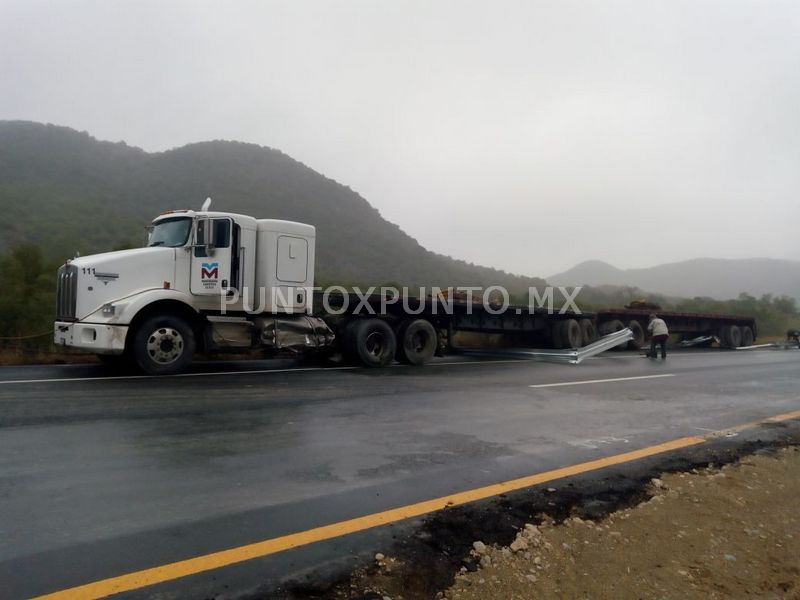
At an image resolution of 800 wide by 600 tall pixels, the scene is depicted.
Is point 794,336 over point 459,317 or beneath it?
beneath

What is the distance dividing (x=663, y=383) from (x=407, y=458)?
23.7ft

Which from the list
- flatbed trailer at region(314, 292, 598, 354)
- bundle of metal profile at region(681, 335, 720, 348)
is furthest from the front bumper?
bundle of metal profile at region(681, 335, 720, 348)

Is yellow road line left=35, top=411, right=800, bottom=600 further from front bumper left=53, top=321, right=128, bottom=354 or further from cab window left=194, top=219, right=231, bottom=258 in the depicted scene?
cab window left=194, top=219, right=231, bottom=258

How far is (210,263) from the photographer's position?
9.60 meters

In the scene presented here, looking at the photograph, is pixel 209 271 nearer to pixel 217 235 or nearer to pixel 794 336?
pixel 217 235

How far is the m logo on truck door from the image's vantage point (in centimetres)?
958

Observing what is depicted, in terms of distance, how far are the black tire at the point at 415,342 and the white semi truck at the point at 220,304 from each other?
23 millimetres

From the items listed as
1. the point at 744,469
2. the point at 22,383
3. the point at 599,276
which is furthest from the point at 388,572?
the point at 599,276

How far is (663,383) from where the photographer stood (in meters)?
10.3

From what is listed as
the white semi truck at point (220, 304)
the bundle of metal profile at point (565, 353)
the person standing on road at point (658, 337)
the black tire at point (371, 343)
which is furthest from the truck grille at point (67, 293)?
the person standing on road at point (658, 337)

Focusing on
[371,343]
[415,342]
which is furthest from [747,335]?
[371,343]

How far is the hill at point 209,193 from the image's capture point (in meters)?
41.2

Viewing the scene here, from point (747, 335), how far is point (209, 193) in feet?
143

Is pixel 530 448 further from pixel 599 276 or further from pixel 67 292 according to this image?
pixel 599 276
